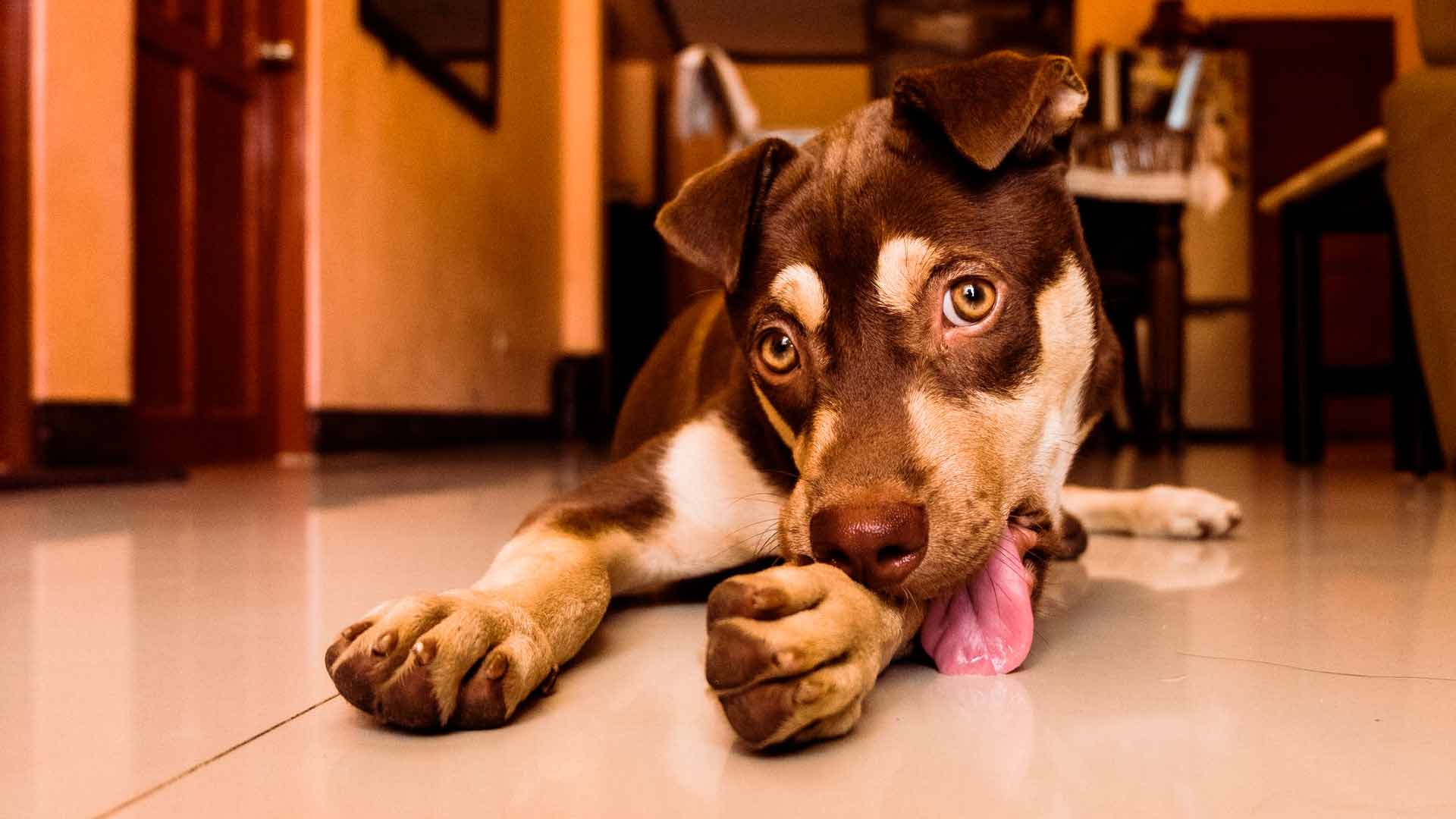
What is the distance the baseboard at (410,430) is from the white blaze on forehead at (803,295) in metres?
5.49

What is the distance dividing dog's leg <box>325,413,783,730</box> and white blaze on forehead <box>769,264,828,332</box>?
37cm

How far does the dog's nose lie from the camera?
4.31 feet

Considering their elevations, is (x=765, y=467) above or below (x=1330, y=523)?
above

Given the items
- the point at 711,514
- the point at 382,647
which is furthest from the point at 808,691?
the point at 711,514

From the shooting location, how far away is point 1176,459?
6.70m

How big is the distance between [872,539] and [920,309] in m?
0.44

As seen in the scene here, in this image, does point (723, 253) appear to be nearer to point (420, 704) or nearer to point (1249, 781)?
point (420, 704)

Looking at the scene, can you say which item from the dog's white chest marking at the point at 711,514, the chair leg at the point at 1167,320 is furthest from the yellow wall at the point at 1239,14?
the dog's white chest marking at the point at 711,514

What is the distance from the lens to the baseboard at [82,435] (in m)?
4.81

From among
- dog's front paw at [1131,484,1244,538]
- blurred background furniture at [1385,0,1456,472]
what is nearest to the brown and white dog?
dog's front paw at [1131,484,1244,538]

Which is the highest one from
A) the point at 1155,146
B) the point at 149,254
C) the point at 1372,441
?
the point at 1155,146

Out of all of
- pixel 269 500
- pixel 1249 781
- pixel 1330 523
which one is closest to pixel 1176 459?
pixel 1330 523

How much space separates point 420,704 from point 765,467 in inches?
35.8

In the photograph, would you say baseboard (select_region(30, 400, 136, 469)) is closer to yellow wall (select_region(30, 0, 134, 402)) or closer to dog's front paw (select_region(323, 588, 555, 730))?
yellow wall (select_region(30, 0, 134, 402))
